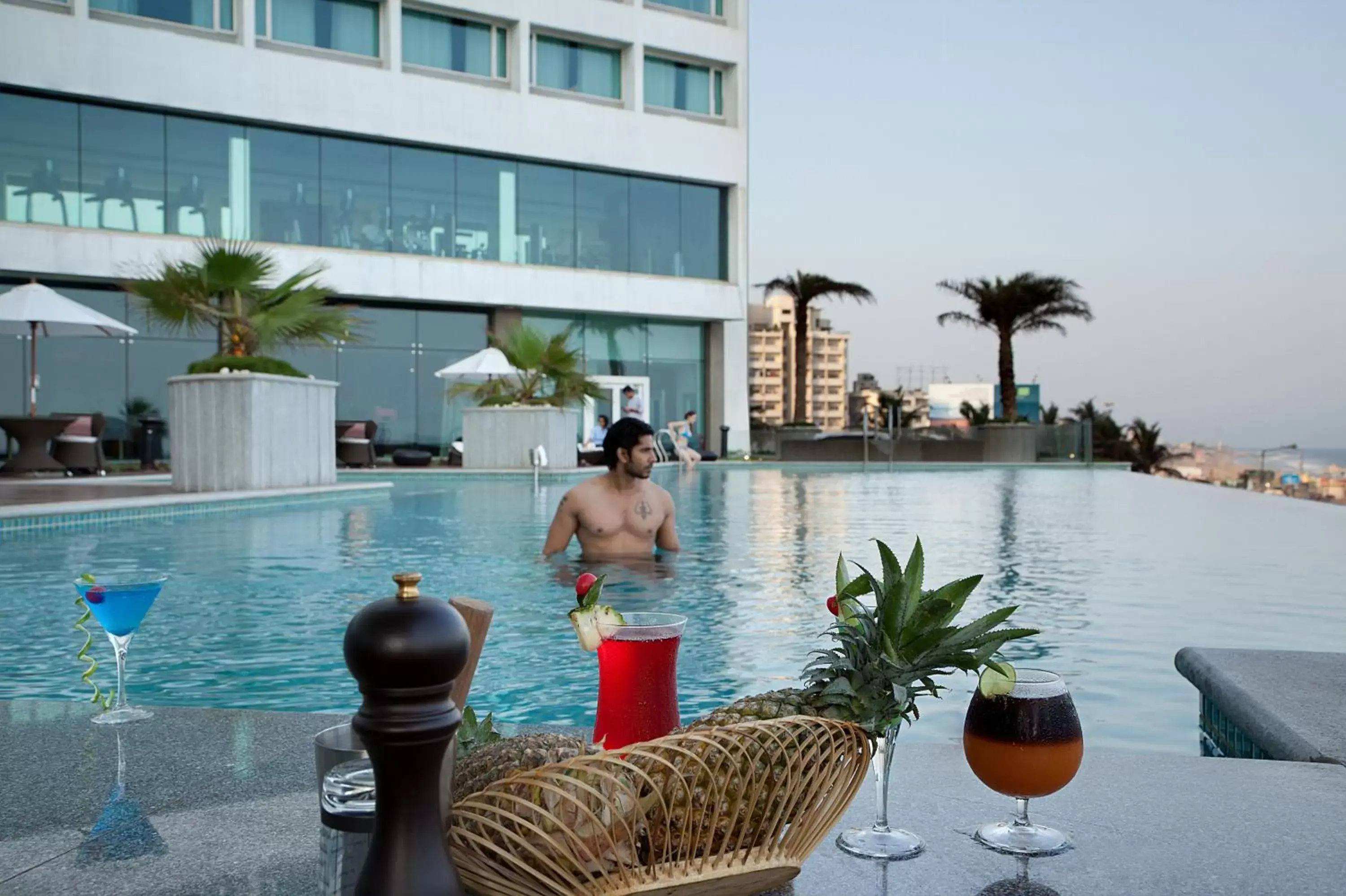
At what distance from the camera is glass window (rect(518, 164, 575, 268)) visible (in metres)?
27.9

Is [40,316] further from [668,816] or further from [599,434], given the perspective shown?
[668,816]

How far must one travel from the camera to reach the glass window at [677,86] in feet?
97.3

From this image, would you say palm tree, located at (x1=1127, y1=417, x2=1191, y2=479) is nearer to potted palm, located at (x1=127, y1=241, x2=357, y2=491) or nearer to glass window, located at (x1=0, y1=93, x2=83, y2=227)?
glass window, located at (x1=0, y1=93, x2=83, y2=227)

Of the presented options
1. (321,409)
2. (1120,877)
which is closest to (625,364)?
(321,409)

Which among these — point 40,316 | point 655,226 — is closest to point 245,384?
point 40,316

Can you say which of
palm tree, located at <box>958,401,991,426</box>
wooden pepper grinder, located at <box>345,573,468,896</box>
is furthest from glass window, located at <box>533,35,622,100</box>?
wooden pepper grinder, located at <box>345,573,468,896</box>

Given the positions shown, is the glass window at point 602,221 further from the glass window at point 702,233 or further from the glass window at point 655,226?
the glass window at point 702,233

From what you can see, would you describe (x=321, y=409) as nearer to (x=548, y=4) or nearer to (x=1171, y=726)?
(x=1171, y=726)

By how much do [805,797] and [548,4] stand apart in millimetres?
29290

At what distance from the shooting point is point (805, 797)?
4.09 feet

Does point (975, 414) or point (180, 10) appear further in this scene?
point (975, 414)

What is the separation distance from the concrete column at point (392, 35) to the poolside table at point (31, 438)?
41.4 ft

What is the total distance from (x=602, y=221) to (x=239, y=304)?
52.2ft

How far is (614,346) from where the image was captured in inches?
1171
